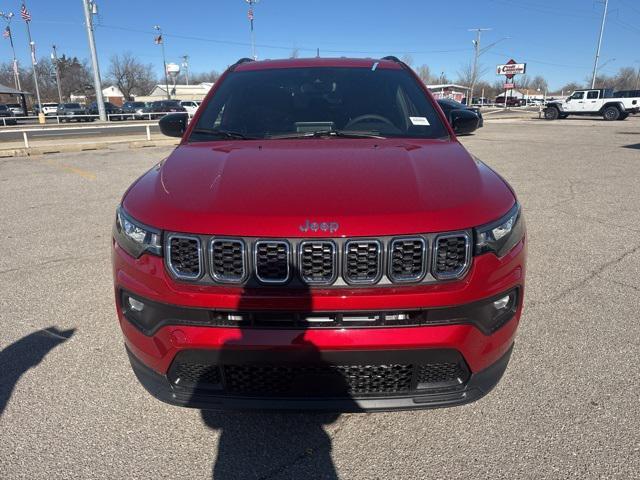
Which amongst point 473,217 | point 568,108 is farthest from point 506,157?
point 568,108

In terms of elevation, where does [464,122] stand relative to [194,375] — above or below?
above

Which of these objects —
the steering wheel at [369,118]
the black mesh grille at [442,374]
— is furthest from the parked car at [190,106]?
the black mesh grille at [442,374]

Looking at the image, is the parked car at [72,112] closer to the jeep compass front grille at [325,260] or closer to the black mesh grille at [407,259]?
the jeep compass front grille at [325,260]

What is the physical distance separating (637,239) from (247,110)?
4.67 m

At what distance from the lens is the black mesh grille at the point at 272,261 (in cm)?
186

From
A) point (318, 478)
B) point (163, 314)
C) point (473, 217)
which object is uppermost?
point (473, 217)

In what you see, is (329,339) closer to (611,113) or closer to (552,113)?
(611,113)

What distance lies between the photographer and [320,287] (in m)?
1.86

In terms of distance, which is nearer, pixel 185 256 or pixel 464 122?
pixel 185 256

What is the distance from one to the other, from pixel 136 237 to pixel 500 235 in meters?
1.60

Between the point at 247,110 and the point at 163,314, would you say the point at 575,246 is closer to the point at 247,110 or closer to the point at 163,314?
the point at 247,110

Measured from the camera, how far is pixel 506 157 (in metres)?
12.7

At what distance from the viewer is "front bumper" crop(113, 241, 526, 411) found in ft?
6.08

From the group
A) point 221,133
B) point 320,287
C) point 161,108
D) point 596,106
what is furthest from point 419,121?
point 161,108
